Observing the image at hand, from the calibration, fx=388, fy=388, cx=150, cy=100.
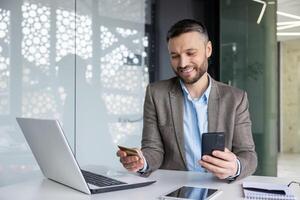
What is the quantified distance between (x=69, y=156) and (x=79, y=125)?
225 centimetres

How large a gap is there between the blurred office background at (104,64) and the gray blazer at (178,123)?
A: 829mm

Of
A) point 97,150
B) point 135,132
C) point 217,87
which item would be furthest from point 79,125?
point 217,87

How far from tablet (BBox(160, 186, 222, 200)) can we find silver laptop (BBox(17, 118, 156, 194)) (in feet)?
0.54

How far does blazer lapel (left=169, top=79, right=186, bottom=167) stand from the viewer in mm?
1717

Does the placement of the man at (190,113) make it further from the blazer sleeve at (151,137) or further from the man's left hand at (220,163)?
the man's left hand at (220,163)

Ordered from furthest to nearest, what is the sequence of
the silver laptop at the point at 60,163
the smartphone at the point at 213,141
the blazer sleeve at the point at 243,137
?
the blazer sleeve at the point at 243,137, the smartphone at the point at 213,141, the silver laptop at the point at 60,163

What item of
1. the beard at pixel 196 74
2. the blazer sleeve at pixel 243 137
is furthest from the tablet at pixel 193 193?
the beard at pixel 196 74

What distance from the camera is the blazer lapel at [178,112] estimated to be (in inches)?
67.6

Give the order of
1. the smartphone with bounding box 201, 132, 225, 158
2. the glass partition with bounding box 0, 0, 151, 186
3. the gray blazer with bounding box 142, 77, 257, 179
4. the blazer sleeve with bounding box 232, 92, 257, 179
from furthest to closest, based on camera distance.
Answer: the glass partition with bounding box 0, 0, 151, 186 < the gray blazer with bounding box 142, 77, 257, 179 < the blazer sleeve with bounding box 232, 92, 257, 179 < the smartphone with bounding box 201, 132, 225, 158

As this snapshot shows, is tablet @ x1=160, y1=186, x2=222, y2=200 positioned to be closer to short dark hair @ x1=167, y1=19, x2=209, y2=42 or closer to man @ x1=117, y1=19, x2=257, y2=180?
man @ x1=117, y1=19, x2=257, y2=180

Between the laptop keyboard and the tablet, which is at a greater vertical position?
the laptop keyboard

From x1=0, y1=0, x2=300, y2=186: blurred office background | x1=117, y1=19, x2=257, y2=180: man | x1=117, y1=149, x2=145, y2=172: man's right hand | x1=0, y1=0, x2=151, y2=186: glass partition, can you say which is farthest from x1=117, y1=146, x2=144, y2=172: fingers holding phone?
x1=0, y1=0, x2=151, y2=186: glass partition

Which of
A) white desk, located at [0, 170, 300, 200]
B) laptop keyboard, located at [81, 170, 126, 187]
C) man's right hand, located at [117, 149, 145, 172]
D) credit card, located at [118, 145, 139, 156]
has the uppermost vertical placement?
credit card, located at [118, 145, 139, 156]

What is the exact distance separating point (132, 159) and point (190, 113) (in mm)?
404
